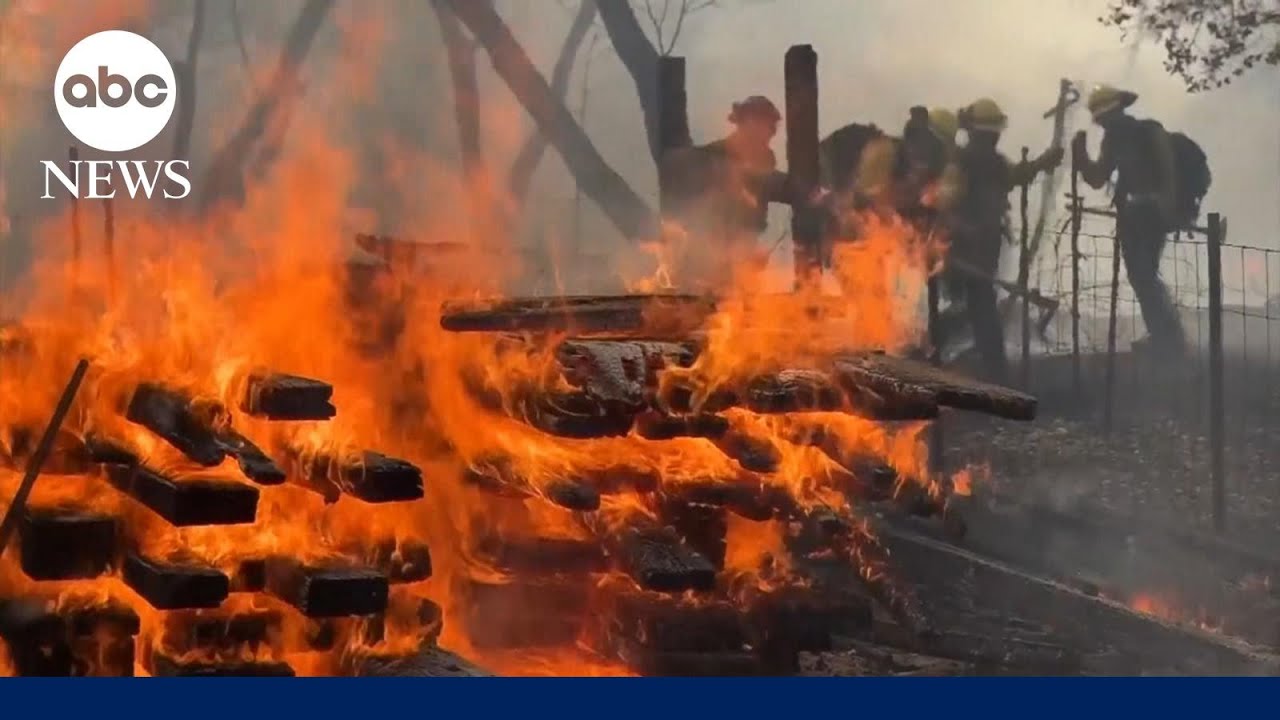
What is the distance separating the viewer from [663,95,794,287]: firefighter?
3.24m

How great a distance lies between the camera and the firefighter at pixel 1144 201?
3273 millimetres

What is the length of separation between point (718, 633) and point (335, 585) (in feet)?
2.98

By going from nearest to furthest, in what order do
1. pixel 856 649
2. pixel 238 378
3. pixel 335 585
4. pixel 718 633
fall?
pixel 335 585
pixel 238 378
pixel 718 633
pixel 856 649

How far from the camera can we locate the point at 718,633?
3.00 m

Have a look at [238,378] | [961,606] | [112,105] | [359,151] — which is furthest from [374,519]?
[961,606]

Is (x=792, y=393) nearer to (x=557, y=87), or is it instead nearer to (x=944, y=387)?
(x=944, y=387)

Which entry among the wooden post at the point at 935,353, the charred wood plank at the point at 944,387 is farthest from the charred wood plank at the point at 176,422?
the wooden post at the point at 935,353

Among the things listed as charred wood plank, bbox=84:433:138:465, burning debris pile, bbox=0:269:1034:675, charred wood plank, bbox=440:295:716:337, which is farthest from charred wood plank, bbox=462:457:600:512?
charred wood plank, bbox=84:433:138:465

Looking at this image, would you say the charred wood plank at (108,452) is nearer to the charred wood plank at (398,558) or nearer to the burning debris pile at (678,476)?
the charred wood plank at (398,558)

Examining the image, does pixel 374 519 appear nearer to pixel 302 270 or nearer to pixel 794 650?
pixel 302 270

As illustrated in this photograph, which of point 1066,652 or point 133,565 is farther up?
point 133,565

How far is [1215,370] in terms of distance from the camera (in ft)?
10.8

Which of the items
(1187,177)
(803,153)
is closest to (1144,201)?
(1187,177)

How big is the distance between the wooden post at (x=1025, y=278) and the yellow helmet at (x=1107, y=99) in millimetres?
186
